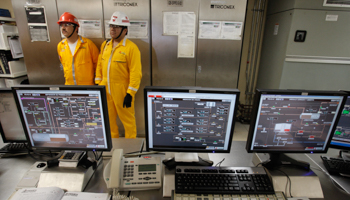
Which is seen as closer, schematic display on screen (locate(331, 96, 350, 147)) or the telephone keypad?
the telephone keypad

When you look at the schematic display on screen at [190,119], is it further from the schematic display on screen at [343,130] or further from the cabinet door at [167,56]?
the cabinet door at [167,56]

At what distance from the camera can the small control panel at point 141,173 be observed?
904 millimetres

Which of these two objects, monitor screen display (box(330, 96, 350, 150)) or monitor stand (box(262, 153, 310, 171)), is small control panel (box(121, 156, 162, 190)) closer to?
monitor stand (box(262, 153, 310, 171))

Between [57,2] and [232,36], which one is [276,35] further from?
[57,2]

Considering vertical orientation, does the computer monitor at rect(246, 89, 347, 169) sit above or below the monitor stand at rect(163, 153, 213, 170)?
above

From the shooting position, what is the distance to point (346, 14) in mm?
2389

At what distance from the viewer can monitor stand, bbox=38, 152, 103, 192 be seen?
35.5 inches

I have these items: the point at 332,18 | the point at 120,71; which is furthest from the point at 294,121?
the point at 332,18

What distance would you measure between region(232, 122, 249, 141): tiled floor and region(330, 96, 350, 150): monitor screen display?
69.8 inches

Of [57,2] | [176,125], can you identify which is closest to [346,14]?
[176,125]

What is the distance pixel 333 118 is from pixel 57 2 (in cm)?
334

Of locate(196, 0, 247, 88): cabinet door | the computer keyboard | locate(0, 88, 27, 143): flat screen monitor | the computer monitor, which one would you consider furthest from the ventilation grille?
locate(0, 88, 27, 143): flat screen monitor

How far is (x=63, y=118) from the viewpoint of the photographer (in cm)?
94

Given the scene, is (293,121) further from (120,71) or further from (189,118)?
(120,71)
